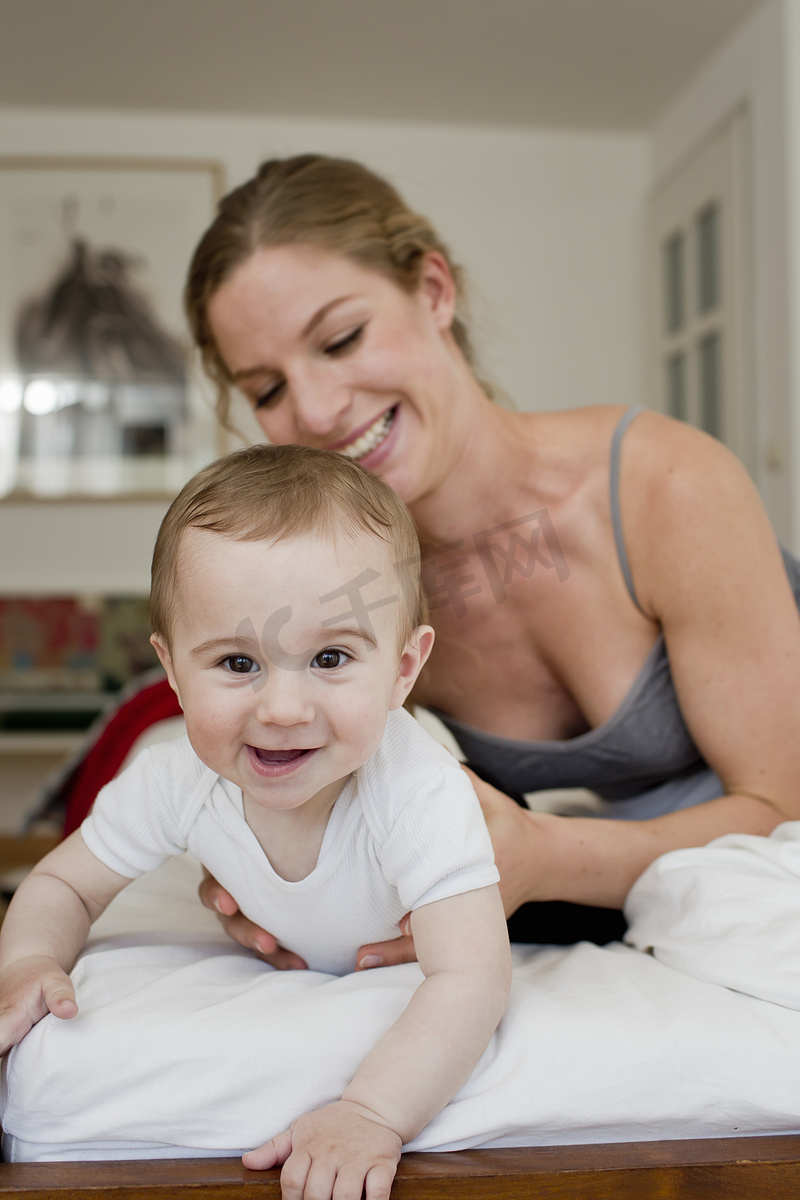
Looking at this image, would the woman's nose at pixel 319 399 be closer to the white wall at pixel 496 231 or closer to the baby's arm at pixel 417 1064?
the baby's arm at pixel 417 1064

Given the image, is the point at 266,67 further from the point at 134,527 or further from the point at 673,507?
the point at 673,507

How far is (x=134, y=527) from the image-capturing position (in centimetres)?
411

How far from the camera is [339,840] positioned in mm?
796

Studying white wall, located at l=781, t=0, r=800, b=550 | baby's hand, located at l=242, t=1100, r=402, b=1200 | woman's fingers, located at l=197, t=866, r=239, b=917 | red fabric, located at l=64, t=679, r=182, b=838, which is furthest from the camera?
white wall, located at l=781, t=0, r=800, b=550

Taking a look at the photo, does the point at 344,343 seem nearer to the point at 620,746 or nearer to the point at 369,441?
the point at 369,441

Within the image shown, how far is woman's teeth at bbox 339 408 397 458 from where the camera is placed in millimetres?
1209

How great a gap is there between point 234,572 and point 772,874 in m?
0.57

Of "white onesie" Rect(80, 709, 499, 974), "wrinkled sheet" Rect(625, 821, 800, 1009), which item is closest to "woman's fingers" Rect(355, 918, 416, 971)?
"white onesie" Rect(80, 709, 499, 974)

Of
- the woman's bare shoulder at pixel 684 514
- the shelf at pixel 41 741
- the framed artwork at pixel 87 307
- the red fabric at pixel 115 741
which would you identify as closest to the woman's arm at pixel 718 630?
the woman's bare shoulder at pixel 684 514

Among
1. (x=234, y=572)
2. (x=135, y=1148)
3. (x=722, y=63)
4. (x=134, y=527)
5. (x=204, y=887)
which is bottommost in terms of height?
(x=135, y=1148)

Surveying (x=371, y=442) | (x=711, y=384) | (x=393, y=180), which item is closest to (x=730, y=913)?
(x=371, y=442)

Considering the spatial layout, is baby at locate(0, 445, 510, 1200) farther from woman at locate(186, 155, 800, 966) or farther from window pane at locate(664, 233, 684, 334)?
window pane at locate(664, 233, 684, 334)

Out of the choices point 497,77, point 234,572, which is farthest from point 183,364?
point 234,572

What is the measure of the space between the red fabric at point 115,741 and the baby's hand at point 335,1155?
1.56 m
